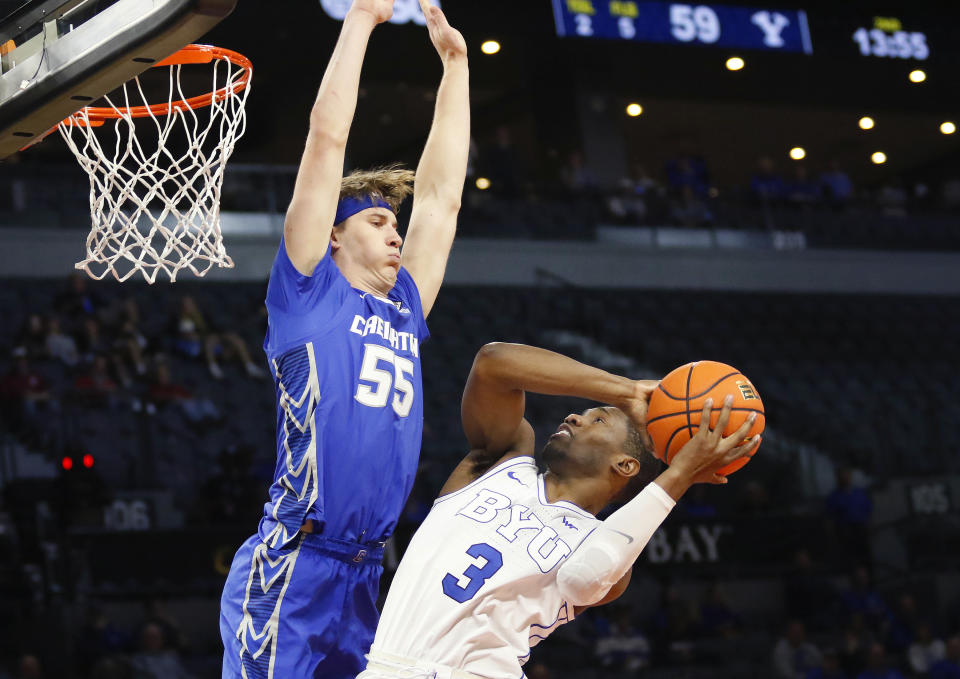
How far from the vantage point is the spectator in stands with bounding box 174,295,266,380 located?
11789 mm

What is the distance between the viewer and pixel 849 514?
12.0 m

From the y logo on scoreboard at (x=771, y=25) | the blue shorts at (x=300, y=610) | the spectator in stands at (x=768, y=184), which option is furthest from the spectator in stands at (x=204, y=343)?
the blue shorts at (x=300, y=610)

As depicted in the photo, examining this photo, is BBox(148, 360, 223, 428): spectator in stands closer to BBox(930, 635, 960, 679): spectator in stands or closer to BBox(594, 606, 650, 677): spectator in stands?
BBox(594, 606, 650, 677): spectator in stands

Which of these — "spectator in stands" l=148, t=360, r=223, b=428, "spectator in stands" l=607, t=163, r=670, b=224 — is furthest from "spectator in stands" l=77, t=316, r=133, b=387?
"spectator in stands" l=607, t=163, r=670, b=224

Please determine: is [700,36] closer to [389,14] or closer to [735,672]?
[735,672]

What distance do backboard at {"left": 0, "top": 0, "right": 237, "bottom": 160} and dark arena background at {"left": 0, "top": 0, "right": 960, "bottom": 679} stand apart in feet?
19.5

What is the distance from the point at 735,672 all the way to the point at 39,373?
6439 mm

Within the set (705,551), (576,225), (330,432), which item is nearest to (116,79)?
(330,432)

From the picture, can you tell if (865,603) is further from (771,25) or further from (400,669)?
(400,669)

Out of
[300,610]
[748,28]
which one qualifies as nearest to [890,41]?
[748,28]

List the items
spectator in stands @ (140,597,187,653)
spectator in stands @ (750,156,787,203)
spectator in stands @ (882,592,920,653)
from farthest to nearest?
spectator in stands @ (750,156,787,203) → spectator in stands @ (882,592,920,653) → spectator in stands @ (140,597,187,653)

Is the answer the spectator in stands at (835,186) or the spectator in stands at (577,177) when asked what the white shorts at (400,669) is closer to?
the spectator in stands at (577,177)

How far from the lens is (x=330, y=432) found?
324 centimetres

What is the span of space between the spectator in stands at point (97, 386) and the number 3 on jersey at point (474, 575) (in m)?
7.93
